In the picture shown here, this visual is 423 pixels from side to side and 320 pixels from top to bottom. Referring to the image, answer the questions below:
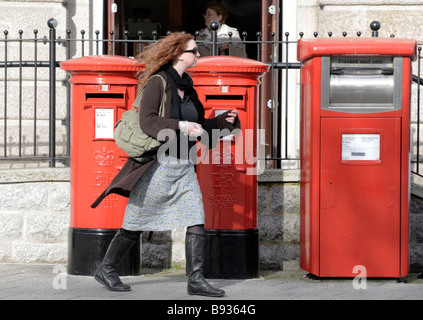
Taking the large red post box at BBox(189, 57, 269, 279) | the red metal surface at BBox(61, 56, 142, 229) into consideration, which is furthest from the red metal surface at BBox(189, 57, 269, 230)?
the red metal surface at BBox(61, 56, 142, 229)

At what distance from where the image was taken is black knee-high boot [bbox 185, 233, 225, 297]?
16.5 ft

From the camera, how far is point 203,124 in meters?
5.23

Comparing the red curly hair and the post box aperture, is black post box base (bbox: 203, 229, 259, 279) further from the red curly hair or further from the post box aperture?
the red curly hair

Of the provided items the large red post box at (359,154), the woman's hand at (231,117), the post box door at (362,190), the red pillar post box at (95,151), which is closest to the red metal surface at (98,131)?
the red pillar post box at (95,151)

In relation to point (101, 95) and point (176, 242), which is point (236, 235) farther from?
point (101, 95)

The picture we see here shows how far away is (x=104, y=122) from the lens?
5707mm

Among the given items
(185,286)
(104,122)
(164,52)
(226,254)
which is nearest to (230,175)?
(226,254)

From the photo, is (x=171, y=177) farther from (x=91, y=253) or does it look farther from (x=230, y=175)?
(x=91, y=253)

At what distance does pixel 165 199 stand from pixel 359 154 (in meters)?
1.42

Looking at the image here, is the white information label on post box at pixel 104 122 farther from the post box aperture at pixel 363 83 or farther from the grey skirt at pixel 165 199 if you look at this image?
the post box aperture at pixel 363 83

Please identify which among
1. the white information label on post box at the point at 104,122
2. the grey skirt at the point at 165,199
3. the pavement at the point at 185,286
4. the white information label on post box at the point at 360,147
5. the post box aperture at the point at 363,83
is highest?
the post box aperture at the point at 363,83

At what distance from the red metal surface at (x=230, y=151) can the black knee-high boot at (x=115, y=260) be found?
0.80 metres

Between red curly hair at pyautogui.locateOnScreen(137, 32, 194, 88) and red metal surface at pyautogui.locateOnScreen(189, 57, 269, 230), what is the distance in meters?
0.57

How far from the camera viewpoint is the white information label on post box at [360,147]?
18.0 feet
